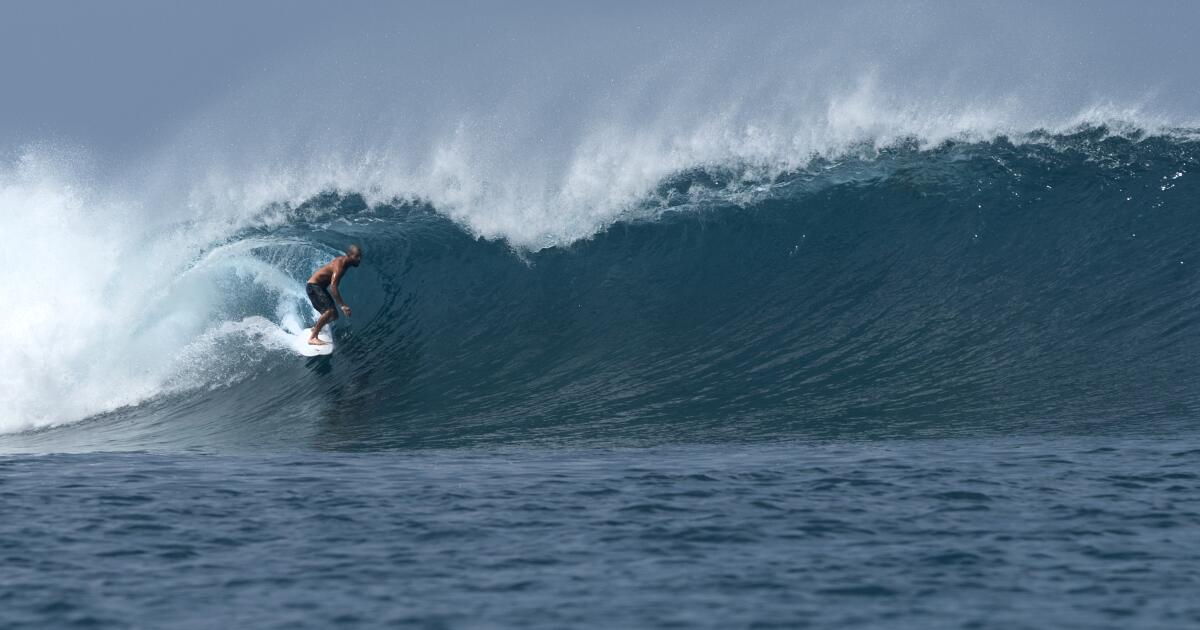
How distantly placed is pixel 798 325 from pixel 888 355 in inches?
62.1

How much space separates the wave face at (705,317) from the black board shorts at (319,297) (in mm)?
670

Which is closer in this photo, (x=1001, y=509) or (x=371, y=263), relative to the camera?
(x=1001, y=509)

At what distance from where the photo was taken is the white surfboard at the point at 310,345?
17141 millimetres

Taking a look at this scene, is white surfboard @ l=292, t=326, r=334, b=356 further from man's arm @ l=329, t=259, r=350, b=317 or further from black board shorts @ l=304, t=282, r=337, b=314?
man's arm @ l=329, t=259, r=350, b=317

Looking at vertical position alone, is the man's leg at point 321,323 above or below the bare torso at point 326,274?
below

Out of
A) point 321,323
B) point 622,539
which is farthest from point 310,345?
point 622,539

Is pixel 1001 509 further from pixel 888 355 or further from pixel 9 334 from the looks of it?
pixel 9 334

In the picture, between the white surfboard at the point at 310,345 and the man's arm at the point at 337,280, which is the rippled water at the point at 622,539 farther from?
the white surfboard at the point at 310,345

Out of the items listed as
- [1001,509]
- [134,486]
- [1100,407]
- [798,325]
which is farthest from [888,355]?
[134,486]

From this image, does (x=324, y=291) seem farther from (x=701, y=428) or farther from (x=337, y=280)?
(x=701, y=428)

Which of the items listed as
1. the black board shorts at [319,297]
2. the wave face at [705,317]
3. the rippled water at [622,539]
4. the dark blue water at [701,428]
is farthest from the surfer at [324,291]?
the rippled water at [622,539]

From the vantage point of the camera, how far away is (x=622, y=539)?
9.27 metres

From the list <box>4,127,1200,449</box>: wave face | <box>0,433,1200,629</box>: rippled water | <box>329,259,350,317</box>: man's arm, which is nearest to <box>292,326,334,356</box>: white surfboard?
<box>4,127,1200,449</box>: wave face

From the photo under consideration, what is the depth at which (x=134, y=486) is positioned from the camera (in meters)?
11.1
